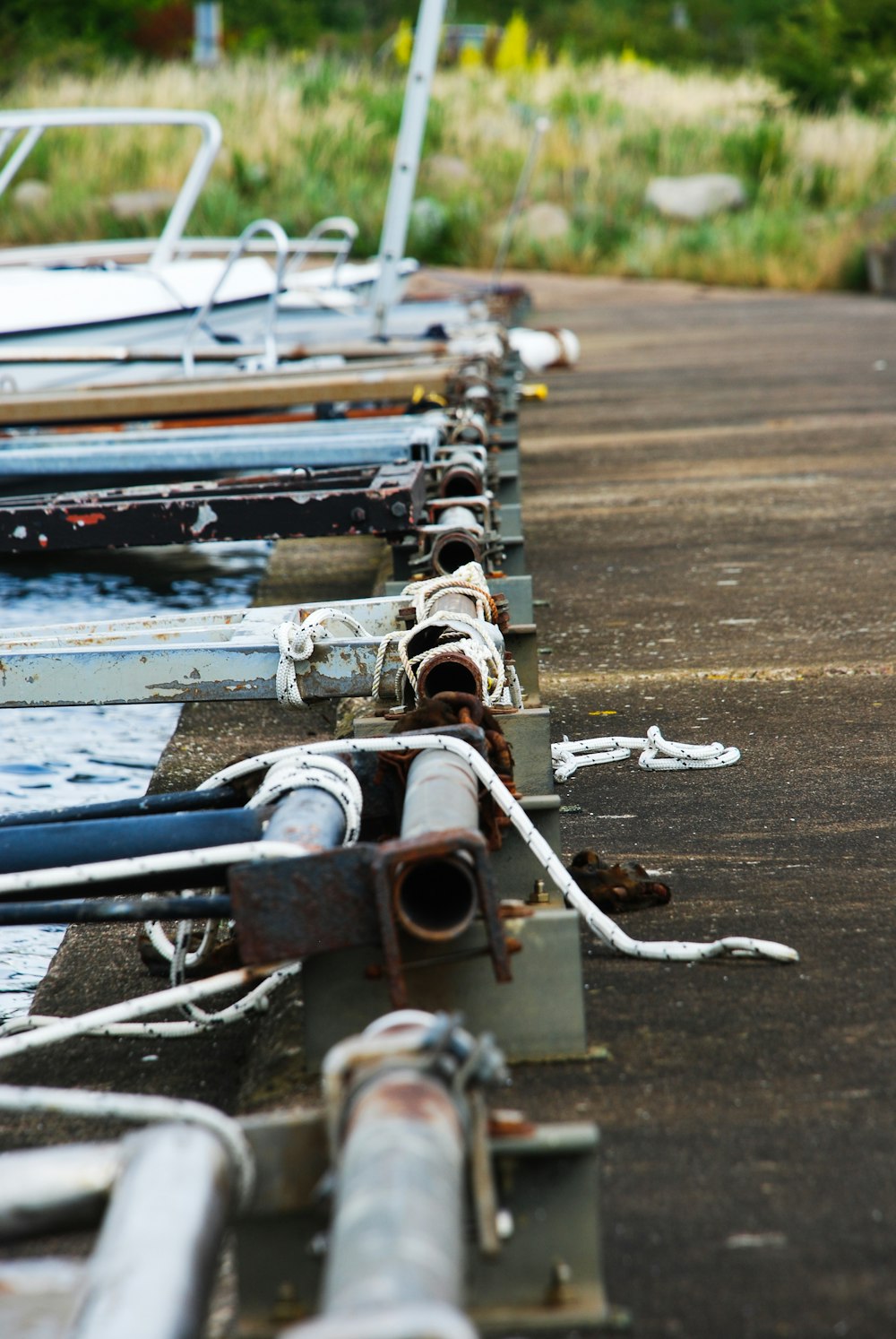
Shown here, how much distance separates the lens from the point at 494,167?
24.1m

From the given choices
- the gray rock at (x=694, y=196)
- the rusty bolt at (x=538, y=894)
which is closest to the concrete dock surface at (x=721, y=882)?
the rusty bolt at (x=538, y=894)

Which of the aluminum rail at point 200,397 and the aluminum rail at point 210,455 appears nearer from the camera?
the aluminum rail at point 210,455

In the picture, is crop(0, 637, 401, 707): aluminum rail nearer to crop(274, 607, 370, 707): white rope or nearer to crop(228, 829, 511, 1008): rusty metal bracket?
crop(274, 607, 370, 707): white rope

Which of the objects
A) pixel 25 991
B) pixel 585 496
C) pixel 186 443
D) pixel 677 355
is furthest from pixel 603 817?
pixel 677 355

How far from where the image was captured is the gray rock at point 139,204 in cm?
2123

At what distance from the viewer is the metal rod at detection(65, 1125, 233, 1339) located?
1.16m

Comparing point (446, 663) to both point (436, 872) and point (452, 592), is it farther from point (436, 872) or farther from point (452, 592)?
point (436, 872)

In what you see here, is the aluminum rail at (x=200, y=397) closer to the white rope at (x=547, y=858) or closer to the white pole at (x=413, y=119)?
the white pole at (x=413, y=119)

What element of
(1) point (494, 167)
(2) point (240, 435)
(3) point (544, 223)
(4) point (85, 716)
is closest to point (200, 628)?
(4) point (85, 716)

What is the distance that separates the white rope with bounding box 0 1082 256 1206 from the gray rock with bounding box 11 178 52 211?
21961mm

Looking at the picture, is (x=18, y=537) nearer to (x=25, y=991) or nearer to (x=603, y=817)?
(x=25, y=991)

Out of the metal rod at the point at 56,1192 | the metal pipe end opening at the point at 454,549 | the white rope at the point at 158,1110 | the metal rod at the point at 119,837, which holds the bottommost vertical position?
the metal pipe end opening at the point at 454,549

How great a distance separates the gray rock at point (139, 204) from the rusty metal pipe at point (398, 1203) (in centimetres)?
2117

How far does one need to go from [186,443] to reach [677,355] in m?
7.67
